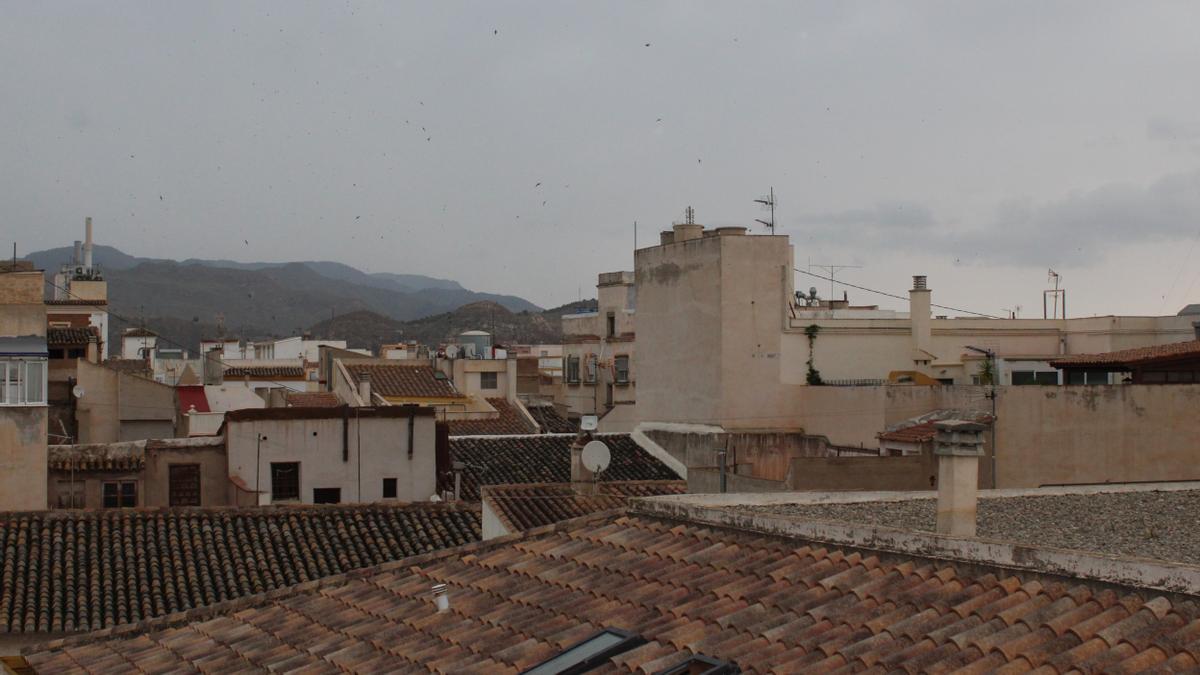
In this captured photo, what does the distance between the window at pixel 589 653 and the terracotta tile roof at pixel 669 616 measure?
119mm

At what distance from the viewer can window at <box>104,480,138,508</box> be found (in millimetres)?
25578

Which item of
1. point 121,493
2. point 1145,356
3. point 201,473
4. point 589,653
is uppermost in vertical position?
point 1145,356

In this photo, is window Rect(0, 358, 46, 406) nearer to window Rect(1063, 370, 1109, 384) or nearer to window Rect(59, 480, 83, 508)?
window Rect(59, 480, 83, 508)

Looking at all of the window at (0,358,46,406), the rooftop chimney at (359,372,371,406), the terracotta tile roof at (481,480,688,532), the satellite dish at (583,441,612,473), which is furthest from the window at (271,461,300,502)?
the rooftop chimney at (359,372,371,406)

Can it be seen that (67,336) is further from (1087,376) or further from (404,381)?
(1087,376)

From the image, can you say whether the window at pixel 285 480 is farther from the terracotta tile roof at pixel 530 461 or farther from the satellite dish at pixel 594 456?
the satellite dish at pixel 594 456

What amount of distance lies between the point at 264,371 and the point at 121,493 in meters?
43.4

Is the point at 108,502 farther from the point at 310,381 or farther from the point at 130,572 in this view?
the point at 310,381

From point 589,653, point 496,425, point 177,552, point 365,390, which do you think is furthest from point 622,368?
point 589,653

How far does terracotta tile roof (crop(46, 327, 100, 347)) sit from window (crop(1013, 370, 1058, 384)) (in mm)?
28834

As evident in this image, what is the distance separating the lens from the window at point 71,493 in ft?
83.9

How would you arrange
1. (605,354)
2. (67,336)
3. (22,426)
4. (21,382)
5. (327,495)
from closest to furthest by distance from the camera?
1. (22,426)
2. (21,382)
3. (327,495)
4. (67,336)
5. (605,354)

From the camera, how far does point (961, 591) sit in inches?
319

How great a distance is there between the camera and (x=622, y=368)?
56312 mm
